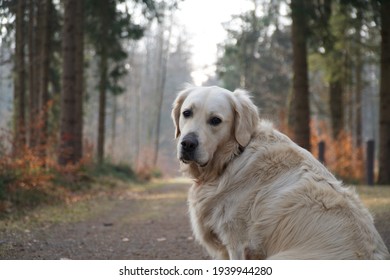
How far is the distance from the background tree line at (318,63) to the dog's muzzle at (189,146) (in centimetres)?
858

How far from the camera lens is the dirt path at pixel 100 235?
5373 mm

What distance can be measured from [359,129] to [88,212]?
58.4ft

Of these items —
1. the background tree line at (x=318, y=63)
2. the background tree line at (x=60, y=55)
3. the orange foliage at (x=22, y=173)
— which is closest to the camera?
the orange foliage at (x=22, y=173)

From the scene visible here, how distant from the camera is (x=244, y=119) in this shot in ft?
13.9

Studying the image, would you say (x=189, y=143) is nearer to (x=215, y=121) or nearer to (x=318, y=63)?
(x=215, y=121)

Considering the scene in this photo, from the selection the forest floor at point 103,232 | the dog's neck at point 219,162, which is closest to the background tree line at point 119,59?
the dog's neck at point 219,162

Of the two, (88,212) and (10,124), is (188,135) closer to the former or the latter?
(88,212)

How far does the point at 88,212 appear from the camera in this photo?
9.11m

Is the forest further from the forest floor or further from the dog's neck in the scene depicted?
the dog's neck

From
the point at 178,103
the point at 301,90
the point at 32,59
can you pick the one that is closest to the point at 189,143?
the point at 178,103

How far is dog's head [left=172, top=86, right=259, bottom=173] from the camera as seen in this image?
4.08 meters

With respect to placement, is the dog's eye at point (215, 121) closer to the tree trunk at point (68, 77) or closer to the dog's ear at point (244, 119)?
the dog's ear at point (244, 119)

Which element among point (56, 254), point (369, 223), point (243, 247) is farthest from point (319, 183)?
point (56, 254)

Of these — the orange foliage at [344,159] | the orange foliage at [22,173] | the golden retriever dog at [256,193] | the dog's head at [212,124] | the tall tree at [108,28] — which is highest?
the tall tree at [108,28]
